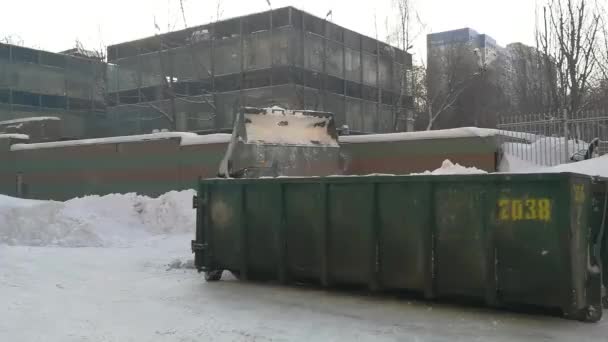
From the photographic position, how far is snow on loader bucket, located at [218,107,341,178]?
37.7 feet

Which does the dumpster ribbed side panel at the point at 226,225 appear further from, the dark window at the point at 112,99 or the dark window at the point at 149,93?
the dark window at the point at 112,99

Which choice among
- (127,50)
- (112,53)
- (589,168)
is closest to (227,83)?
(127,50)

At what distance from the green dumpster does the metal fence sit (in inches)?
344

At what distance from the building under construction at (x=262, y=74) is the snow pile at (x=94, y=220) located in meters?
15.8

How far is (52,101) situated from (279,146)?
34.9m

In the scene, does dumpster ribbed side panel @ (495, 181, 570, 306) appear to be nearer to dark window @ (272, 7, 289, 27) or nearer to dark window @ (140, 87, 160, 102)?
dark window @ (272, 7, 289, 27)

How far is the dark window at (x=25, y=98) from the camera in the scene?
1566 inches

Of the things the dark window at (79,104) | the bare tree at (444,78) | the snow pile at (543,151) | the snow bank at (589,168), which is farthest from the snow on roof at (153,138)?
the dark window at (79,104)

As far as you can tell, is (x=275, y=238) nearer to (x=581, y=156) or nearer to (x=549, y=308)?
(x=549, y=308)

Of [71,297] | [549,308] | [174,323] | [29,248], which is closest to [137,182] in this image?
[29,248]

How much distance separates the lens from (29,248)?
11.7 metres

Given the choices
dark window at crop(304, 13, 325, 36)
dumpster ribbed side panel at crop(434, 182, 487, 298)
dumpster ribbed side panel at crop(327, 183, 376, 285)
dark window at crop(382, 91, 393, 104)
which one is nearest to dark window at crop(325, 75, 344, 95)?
dark window at crop(304, 13, 325, 36)

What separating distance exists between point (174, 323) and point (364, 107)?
1198 inches

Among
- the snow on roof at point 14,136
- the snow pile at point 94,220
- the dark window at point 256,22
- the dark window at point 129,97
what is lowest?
the snow pile at point 94,220
